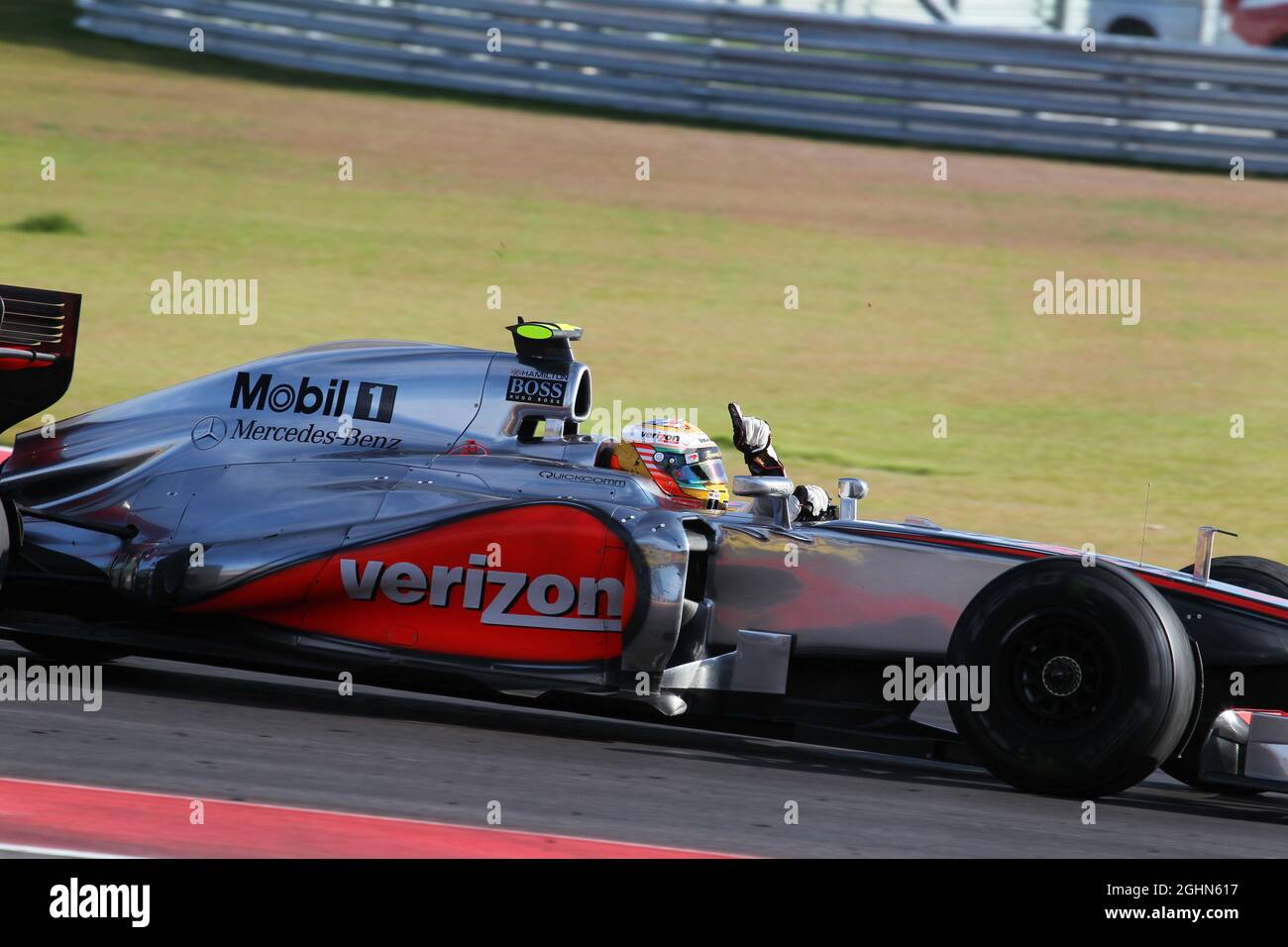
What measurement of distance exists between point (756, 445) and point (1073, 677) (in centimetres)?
175

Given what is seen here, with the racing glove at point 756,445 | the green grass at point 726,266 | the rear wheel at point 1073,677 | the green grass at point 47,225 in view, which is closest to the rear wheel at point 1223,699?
the rear wheel at point 1073,677

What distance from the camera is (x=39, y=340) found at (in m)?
7.12

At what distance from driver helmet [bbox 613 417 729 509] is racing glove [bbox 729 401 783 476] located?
148 mm

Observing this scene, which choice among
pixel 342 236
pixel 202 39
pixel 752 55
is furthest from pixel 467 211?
pixel 202 39

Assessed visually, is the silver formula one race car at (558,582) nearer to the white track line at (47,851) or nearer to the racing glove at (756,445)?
the racing glove at (756,445)

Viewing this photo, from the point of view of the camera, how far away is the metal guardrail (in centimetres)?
1761

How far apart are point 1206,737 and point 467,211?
11.9 metres

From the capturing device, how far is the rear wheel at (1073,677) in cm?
539

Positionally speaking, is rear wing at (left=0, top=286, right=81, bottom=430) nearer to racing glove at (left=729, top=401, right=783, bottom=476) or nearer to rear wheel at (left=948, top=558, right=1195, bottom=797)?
racing glove at (left=729, top=401, right=783, bottom=476)

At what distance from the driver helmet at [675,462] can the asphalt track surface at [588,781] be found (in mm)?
930

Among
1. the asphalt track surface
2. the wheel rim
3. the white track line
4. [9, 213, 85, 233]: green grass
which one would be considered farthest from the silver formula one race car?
[9, 213, 85, 233]: green grass

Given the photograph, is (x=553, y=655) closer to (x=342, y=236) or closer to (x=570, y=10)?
(x=342, y=236)

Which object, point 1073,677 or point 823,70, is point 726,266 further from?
point 1073,677

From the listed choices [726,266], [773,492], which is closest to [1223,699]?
[773,492]
